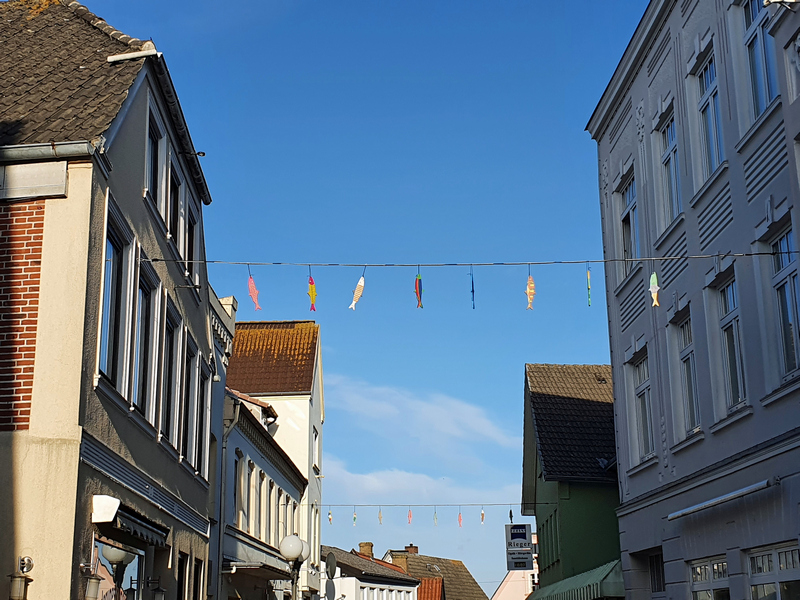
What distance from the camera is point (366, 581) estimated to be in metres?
52.8

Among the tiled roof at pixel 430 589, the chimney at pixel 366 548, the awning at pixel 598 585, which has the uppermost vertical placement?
→ the chimney at pixel 366 548

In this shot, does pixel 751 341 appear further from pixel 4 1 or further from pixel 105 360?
pixel 4 1

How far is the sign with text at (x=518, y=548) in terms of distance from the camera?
3312 cm

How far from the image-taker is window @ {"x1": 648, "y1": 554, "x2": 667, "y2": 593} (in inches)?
672

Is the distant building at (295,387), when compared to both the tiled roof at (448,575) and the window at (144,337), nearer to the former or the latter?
the window at (144,337)

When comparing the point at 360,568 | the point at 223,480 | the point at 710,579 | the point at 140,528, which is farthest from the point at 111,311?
the point at 360,568

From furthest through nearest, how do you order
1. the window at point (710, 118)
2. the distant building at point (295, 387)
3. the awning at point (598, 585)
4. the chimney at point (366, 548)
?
the chimney at point (366, 548), the distant building at point (295, 387), the awning at point (598, 585), the window at point (710, 118)

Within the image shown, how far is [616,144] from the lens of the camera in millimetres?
19547

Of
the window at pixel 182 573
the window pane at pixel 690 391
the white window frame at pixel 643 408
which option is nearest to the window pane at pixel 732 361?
the window pane at pixel 690 391

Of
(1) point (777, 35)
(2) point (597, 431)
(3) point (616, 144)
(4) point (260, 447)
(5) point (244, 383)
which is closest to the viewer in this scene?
(1) point (777, 35)

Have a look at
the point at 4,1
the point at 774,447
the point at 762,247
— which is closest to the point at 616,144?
the point at 762,247

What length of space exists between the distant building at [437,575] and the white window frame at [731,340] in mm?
55070

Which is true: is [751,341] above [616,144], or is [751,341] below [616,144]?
below

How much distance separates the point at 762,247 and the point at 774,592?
423 centimetres
